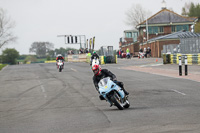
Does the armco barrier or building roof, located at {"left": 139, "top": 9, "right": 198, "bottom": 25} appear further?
building roof, located at {"left": 139, "top": 9, "right": 198, "bottom": 25}

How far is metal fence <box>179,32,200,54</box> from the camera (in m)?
34.6

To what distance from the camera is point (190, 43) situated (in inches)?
1421

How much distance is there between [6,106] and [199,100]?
261 inches

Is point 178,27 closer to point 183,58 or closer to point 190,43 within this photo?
point 190,43

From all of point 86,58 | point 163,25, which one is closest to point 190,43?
point 86,58

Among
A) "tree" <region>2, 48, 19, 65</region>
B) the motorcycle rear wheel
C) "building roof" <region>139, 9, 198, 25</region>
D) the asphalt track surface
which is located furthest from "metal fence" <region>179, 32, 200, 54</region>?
"tree" <region>2, 48, 19, 65</region>

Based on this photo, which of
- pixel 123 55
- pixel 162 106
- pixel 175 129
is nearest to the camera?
pixel 175 129

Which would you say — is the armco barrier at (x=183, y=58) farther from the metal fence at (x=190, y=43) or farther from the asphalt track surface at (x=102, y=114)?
the asphalt track surface at (x=102, y=114)

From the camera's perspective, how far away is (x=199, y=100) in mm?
11727

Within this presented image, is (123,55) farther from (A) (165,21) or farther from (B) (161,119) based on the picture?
(B) (161,119)

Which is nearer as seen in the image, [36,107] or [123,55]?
[36,107]

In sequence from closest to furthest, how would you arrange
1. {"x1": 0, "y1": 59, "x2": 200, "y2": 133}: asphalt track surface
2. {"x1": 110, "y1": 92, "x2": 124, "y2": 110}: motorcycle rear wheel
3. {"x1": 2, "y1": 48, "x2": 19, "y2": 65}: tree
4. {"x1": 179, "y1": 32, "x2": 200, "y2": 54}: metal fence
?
{"x1": 0, "y1": 59, "x2": 200, "y2": 133}: asphalt track surface → {"x1": 110, "y1": 92, "x2": 124, "y2": 110}: motorcycle rear wheel → {"x1": 179, "y1": 32, "x2": 200, "y2": 54}: metal fence → {"x1": 2, "y1": 48, "x2": 19, "y2": 65}: tree

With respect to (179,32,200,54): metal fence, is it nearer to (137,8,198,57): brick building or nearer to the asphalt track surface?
the asphalt track surface

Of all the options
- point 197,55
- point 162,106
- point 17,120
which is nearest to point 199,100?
point 162,106
